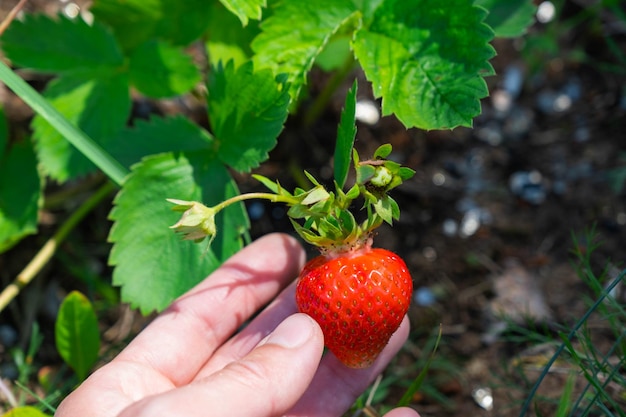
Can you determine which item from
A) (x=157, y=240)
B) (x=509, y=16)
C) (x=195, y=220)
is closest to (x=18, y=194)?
(x=157, y=240)

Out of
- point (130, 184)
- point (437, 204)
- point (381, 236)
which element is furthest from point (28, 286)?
point (437, 204)

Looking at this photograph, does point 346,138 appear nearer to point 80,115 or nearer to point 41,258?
point 80,115

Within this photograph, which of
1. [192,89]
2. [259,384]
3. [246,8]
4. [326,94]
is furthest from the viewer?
[326,94]

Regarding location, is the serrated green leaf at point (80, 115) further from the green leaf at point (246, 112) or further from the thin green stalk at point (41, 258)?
the green leaf at point (246, 112)

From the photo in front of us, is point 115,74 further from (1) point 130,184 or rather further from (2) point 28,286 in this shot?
(2) point 28,286

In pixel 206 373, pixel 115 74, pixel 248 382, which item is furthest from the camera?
pixel 115 74

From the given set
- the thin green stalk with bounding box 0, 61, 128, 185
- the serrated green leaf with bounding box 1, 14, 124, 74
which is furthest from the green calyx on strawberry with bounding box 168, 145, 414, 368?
the serrated green leaf with bounding box 1, 14, 124, 74

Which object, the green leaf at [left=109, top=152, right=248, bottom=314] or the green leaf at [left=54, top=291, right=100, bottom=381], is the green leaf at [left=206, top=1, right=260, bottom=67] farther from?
the green leaf at [left=54, top=291, right=100, bottom=381]
